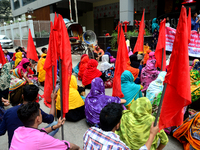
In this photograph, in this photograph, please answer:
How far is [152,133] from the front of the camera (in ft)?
5.12

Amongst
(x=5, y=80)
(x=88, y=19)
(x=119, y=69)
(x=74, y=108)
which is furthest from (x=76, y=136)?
(x=88, y=19)

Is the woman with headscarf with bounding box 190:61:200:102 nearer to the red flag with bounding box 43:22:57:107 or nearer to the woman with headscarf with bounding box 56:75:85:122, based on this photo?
the woman with headscarf with bounding box 56:75:85:122

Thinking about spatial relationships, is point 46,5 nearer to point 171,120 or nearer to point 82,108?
point 82,108

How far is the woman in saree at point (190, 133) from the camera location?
219 cm

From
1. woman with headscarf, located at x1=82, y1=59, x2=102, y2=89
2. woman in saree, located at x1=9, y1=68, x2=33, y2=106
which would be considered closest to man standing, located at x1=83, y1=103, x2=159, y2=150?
woman in saree, located at x1=9, y1=68, x2=33, y2=106

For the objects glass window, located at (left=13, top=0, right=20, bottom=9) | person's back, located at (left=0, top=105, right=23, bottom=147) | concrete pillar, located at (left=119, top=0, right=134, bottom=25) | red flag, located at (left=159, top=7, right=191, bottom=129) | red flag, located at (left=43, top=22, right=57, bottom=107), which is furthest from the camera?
glass window, located at (left=13, top=0, right=20, bottom=9)

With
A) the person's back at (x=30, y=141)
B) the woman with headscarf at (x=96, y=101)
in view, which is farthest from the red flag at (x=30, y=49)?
the person's back at (x=30, y=141)

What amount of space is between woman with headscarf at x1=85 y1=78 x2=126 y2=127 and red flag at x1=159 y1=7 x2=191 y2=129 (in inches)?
52.2

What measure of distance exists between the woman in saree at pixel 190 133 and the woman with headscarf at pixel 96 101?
3.53 feet

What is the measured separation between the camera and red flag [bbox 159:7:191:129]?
5.07 feet

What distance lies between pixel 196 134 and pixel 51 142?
6.23ft

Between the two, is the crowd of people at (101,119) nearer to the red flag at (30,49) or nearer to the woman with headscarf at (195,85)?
the woman with headscarf at (195,85)

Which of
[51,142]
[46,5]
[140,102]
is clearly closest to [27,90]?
[51,142]

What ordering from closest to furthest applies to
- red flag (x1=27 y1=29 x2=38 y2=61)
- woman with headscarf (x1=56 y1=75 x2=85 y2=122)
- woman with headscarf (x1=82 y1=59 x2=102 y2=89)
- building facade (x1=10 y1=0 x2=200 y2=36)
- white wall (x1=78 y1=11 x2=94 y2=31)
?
woman with headscarf (x1=56 y1=75 x2=85 y2=122)
red flag (x1=27 y1=29 x2=38 y2=61)
woman with headscarf (x1=82 y1=59 x2=102 y2=89)
building facade (x1=10 y1=0 x2=200 y2=36)
white wall (x1=78 y1=11 x2=94 y2=31)
